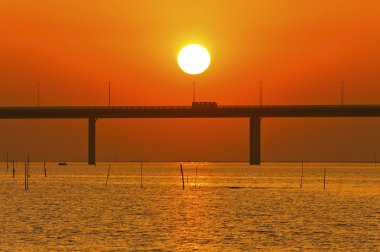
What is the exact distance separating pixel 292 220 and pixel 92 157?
5689 inches

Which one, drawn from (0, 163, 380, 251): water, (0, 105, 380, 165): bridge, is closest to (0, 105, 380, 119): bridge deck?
(0, 105, 380, 165): bridge

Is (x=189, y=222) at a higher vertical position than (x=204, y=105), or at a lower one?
lower

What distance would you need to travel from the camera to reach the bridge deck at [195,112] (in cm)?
17550

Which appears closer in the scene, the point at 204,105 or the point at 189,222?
the point at 189,222

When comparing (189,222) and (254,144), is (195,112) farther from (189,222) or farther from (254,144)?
(189,222)

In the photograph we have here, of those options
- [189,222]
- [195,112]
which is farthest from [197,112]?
[189,222]

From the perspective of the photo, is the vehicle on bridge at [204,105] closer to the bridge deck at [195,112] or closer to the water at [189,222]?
the bridge deck at [195,112]

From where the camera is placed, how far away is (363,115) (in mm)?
176125

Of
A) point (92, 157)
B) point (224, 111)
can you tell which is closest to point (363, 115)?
point (224, 111)

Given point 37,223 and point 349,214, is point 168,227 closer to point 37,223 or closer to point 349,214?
point 37,223

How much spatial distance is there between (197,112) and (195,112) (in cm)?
38

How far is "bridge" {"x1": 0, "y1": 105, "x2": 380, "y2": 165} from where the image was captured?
176m

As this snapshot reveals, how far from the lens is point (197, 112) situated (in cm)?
17912

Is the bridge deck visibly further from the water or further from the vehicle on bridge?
the water
